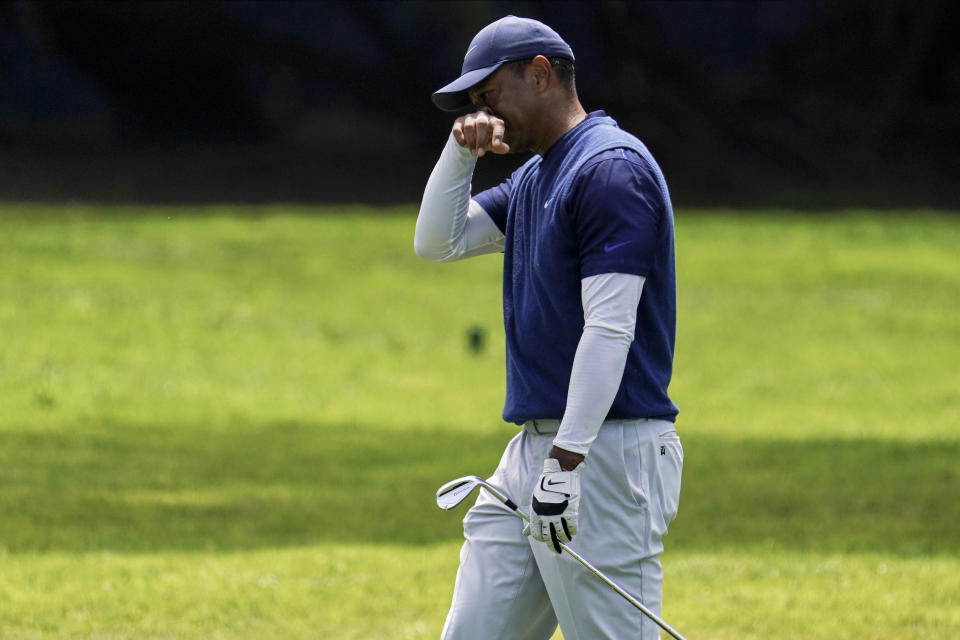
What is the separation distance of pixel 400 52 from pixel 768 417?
16.7 metres

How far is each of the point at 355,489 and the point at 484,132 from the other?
688 cm

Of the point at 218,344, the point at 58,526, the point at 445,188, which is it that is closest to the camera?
the point at 445,188

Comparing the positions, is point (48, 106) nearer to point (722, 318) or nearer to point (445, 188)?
point (722, 318)

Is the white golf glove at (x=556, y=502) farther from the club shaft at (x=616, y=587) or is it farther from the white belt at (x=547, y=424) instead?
the white belt at (x=547, y=424)

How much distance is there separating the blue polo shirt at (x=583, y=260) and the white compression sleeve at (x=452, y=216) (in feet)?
0.83

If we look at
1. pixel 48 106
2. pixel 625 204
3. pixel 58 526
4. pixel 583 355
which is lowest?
pixel 58 526

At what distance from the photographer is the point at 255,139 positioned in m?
29.8

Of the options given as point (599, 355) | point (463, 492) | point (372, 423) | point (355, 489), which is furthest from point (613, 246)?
point (372, 423)

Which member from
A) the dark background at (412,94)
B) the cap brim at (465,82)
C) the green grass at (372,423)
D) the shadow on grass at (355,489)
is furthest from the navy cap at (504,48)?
the dark background at (412,94)

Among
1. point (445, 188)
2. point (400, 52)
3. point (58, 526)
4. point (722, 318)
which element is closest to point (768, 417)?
point (722, 318)

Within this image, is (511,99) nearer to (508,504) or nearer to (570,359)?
(570,359)

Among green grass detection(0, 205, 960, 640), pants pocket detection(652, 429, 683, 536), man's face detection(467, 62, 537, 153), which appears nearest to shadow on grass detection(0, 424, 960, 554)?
green grass detection(0, 205, 960, 640)

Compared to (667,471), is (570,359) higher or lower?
higher

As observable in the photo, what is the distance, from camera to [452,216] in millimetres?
4684
